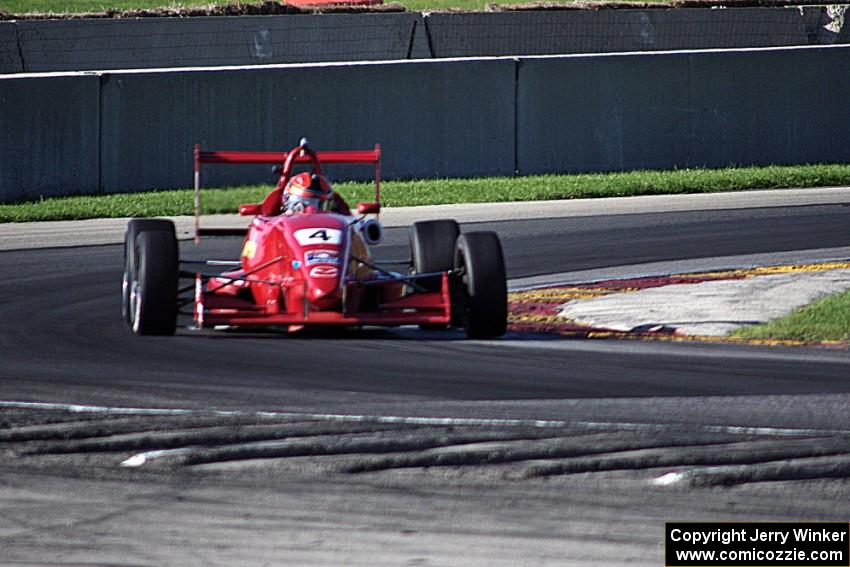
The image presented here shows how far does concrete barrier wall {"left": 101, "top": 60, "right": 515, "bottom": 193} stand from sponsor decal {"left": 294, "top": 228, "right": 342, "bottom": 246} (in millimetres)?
7655

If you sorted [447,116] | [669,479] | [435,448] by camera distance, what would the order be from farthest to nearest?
[447,116] < [435,448] < [669,479]

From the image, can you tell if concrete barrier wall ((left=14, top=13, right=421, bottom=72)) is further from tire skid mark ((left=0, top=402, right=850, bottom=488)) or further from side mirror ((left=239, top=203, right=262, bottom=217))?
tire skid mark ((left=0, top=402, right=850, bottom=488))

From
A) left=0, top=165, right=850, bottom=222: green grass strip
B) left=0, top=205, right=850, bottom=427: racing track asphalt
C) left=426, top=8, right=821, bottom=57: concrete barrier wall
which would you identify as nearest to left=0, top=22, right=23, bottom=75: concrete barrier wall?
left=426, top=8, right=821, bottom=57: concrete barrier wall

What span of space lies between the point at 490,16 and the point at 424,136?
799 centimetres

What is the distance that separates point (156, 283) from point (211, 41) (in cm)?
1655

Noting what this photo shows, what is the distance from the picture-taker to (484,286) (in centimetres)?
1021

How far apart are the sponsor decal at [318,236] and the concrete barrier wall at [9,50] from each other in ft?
49.2

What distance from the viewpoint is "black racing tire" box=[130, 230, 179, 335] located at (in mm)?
10039

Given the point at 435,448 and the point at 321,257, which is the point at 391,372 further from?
the point at 435,448

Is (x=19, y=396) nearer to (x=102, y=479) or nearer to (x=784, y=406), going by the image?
(x=102, y=479)

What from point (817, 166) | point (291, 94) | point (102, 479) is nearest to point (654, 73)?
point (817, 166)

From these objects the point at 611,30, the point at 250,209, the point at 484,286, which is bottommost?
the point at 484,286

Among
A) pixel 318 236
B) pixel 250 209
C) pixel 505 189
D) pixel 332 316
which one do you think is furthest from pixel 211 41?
pixel 332 316

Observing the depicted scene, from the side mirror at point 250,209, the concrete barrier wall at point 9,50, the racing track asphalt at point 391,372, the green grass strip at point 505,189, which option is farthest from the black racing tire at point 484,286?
the concrete barrier wall at point 9,50
